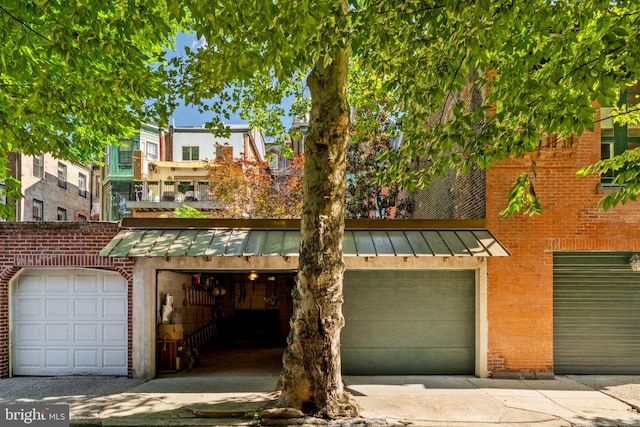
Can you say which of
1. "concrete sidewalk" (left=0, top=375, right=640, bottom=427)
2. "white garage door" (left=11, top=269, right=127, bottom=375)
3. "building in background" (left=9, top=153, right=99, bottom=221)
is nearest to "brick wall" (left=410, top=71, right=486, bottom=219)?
"concrete sidewalk" (left=0, top=375, right=640, bottom=427)

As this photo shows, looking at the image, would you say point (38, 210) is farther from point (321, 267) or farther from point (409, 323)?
point (321, 267)

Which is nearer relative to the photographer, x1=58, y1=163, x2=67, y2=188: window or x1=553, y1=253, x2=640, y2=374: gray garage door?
x1=553, y1=253, x2=640, y2=374: gray garage door

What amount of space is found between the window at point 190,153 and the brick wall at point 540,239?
80.3 feet

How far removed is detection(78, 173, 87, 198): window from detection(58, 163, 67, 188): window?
2.32 meters

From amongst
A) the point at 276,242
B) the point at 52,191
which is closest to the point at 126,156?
the point at 52,191

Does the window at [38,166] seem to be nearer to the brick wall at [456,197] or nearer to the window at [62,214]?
the window at [62,214]

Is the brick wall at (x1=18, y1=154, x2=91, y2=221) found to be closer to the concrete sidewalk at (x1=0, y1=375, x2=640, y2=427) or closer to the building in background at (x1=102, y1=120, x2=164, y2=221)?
the building in background at (x1=102, y1=120, x2=164, y2=221)

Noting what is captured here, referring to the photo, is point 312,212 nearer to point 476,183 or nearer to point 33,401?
point 476,183

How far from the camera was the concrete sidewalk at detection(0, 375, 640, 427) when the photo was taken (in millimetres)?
7016

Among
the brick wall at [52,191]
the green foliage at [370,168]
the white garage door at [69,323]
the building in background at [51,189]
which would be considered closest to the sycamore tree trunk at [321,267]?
the white garage door at [69,323]

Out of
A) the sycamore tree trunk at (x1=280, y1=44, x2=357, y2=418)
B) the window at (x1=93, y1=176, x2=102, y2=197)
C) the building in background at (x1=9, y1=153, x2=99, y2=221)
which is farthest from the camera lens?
the window at (x1=93, y1=176, x2=102, y2=197)

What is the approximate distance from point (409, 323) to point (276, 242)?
12.2ft

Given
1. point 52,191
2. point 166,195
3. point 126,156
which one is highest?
point 126,156

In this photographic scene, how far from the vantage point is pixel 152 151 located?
29609 mm
